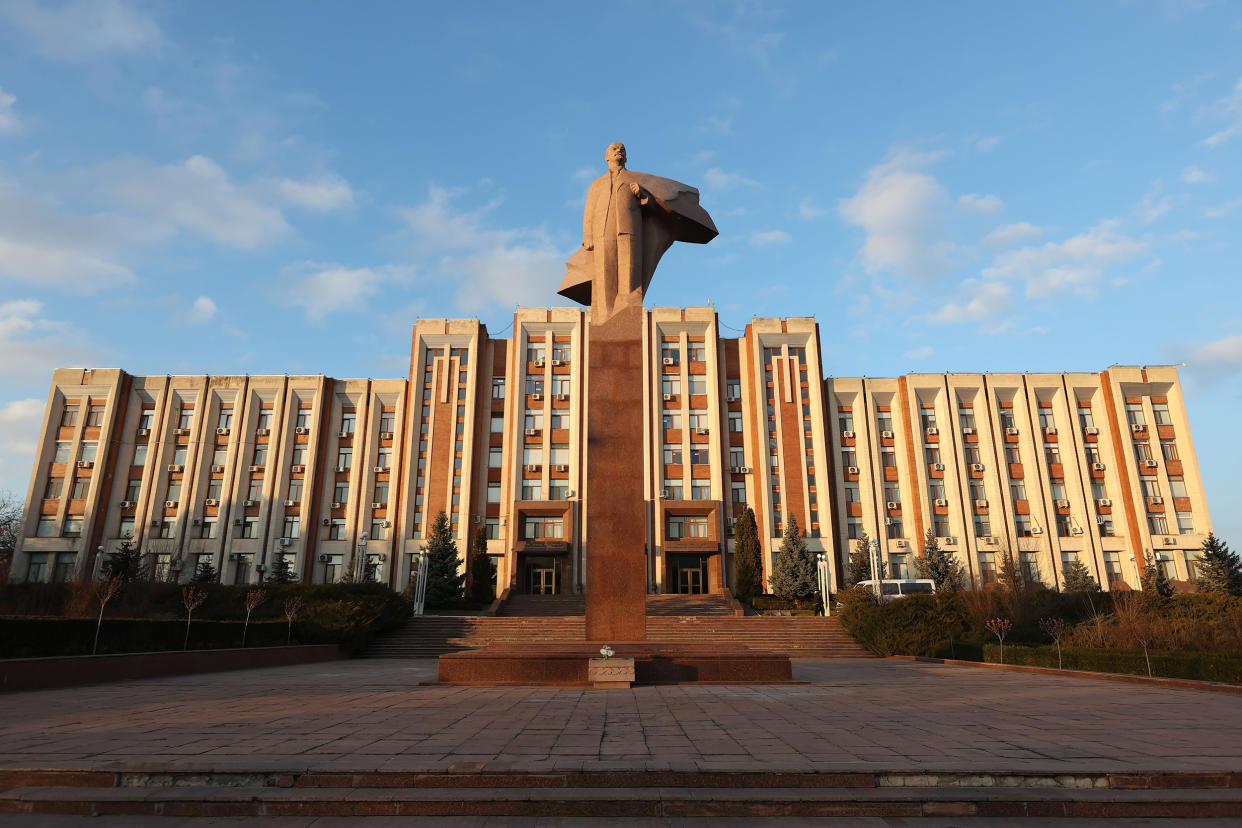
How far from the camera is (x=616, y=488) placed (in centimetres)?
1315

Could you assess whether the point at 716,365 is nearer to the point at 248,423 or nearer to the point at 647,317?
the point at 647,317

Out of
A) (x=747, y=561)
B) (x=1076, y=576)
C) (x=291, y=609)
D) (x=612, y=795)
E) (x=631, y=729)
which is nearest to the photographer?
(x=612, y=795)

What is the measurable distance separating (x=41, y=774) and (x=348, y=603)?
18904mm

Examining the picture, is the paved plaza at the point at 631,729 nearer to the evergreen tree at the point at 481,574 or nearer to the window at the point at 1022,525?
the evergreen tree at the point at 481,574

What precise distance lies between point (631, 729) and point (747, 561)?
33191 mm

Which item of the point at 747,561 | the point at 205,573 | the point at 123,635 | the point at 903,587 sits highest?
the point at 747,561

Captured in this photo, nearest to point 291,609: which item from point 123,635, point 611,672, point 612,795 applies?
point 123,635

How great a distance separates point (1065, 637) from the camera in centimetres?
1988

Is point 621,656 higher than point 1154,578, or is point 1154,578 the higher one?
point 1154,578

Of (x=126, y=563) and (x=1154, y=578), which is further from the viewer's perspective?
(x=126, y=563)

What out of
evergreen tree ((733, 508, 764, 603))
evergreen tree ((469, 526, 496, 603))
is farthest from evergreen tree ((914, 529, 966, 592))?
evergreen tree ((469, 526, 496, 603))

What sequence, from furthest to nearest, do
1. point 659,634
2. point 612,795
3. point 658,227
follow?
point 659,634 → point 658,227 → point 612,795

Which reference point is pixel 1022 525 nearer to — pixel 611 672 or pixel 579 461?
pixel 579 461

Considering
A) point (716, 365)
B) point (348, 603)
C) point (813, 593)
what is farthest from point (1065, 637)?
point (716, 365)
